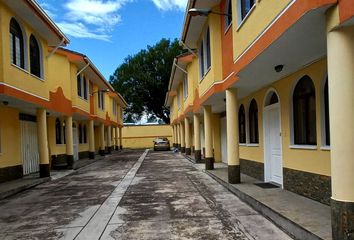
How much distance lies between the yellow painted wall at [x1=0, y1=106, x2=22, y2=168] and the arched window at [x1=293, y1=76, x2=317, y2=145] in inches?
404

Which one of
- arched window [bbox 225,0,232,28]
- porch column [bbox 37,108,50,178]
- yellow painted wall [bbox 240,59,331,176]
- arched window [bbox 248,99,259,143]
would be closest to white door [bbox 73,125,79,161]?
porch column [bbox 37,108,50,178]

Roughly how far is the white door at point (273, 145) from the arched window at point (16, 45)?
808 centimetres

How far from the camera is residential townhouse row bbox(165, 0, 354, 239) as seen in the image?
182 inches

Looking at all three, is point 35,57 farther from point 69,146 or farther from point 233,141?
point 233,141

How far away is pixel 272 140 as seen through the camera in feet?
36.0

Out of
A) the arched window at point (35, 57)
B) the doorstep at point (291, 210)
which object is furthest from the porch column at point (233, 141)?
the arched window at point (35, 57)

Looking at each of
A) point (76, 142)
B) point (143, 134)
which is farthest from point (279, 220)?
point (143, 134)

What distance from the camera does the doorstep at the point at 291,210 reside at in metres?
5.57

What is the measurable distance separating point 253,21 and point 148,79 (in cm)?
4910

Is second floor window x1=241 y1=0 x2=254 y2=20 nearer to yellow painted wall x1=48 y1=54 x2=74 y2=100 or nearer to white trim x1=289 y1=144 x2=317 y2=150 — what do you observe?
white trim x1=289 y1=144 x2=317 y2=150

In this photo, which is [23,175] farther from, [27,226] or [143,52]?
[143,52]

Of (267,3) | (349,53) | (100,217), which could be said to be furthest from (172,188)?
(349,53)

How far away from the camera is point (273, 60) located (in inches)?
301

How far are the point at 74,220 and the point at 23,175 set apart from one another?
30.6 ft
